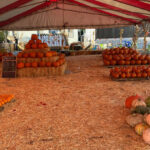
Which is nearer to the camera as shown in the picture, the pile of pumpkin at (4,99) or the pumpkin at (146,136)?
the pumpkin at (146,136)

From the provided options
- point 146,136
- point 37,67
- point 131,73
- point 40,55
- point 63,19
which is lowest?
point 146,136

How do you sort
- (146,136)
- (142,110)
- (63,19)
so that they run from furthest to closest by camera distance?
1. (63,19)
2. (142,110)
3. (146,136)

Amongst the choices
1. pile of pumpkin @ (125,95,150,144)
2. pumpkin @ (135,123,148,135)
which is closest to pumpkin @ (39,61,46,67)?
pile of pumpkin @ (125,95,150,144)

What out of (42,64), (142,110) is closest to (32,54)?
(42,64)

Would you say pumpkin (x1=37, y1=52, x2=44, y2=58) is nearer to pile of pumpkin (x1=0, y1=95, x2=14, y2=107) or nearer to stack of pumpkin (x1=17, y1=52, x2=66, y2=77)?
stack of pumpkin (x1=17, y1=52, x2=66, y2=77)

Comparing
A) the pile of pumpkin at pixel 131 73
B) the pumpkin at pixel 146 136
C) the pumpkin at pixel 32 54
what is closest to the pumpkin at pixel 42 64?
the pumpkin at pixel 32 54

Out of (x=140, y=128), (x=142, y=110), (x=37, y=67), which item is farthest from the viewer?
(x=37, y=67)

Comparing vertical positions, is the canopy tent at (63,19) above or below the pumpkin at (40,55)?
above

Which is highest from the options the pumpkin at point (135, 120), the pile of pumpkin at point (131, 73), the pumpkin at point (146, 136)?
the pile of pumpkin at point (131, 73)

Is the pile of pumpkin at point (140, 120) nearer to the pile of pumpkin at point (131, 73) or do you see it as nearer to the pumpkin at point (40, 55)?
the pile of pumpkin at point (131, 73)

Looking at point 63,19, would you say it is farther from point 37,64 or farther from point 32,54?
point 37,64

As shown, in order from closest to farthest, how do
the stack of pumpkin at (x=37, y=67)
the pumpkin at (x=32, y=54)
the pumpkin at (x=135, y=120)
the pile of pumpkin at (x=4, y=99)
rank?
the pumpkin at (x=135, y=120), the pile of pumpkin at (x=4, y=99), the stack of pumpkin at (x=37, y=67), the pumpkin at (x=32, y=54)

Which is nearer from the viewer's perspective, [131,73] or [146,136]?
[146,136]

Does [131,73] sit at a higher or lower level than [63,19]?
lower
